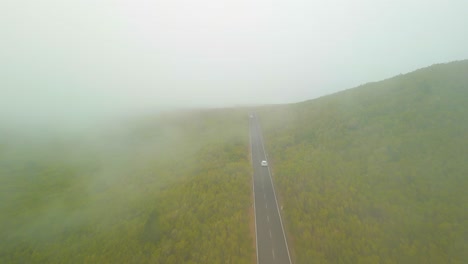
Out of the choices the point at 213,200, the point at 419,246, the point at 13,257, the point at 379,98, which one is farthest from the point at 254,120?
the point at 13,257

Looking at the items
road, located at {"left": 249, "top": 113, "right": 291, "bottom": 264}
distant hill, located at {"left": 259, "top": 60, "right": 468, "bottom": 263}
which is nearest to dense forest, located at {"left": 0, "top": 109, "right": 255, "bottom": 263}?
road, located at {"left": 249, "top": 113, "right": 291, "bottom": 264}

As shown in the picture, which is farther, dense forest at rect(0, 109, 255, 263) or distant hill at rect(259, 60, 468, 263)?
dense forest at rect(0, 109, 255, 263)

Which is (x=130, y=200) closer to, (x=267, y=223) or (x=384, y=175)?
(x=267, y=223)

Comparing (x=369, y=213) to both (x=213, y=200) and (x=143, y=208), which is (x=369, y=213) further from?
(x=143, y=208)

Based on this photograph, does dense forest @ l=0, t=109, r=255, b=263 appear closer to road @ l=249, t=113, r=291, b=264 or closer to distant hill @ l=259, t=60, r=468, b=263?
road @ l=249, t=113, r=291, b=264

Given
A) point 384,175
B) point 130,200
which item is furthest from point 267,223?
point 130,200
